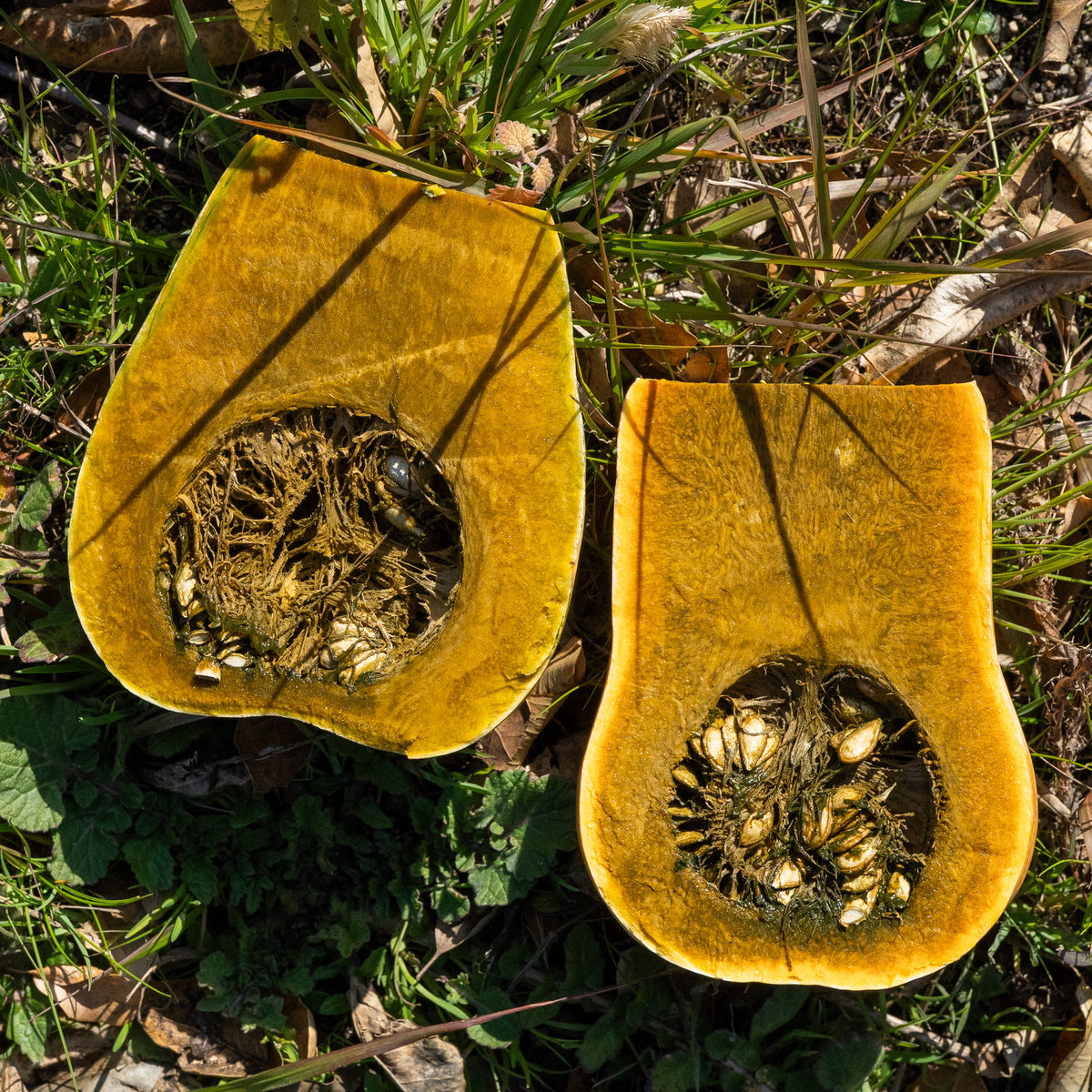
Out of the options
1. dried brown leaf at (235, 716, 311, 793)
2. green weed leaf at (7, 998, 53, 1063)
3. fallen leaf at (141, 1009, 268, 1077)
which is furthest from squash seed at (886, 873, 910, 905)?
green weed leaf at (7, 998, 53, 1063)

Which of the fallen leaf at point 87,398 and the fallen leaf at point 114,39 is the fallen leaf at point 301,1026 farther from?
the fallen leaf at point 114,39

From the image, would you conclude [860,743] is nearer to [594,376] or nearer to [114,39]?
[594,376]

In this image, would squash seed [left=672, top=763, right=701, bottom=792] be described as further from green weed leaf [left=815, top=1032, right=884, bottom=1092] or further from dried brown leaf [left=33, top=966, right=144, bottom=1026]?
dried brown leaf [left=33, top=966, right=144, bottom=1026]

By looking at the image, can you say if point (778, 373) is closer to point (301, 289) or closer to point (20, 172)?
point (301, 289)

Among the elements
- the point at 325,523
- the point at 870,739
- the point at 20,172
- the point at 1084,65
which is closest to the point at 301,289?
the point at 325,523

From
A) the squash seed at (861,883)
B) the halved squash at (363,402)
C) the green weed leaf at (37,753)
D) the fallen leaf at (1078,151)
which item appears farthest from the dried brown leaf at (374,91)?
the squash seed at (861,883)
